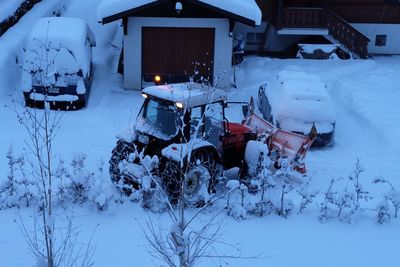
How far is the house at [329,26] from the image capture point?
2283 cm

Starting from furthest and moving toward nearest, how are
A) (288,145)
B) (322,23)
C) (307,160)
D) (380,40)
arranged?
(380,40) → (322,23) → (307,160) → (288,145)

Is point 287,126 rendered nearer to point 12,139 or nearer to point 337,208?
point 337,208

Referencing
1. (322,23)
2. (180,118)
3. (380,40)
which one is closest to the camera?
(180,118)

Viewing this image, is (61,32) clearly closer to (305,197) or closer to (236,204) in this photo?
(236,204)

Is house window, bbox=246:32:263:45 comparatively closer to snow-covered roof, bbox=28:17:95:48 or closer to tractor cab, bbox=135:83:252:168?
snow-covered roof, bbox=28:17:95:48

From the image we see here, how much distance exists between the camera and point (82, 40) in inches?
689

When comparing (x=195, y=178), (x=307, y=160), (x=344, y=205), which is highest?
(x=195, y=178)

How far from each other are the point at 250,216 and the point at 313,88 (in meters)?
6.43

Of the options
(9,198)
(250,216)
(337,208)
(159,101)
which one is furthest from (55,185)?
(337,208)

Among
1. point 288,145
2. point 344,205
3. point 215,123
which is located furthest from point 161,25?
point 344,205

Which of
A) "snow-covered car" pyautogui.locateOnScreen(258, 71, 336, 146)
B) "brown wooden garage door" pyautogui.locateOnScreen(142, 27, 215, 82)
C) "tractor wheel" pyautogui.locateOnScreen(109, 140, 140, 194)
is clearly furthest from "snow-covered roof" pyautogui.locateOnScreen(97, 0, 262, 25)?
"tractor wheel" pyautogui.locateOnScreen(109, 140, 140, 194)

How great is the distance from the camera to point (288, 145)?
476 inches

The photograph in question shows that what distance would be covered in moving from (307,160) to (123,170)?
16.9 feet

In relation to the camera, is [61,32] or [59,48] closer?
[59,48]
